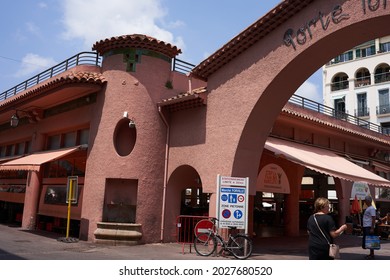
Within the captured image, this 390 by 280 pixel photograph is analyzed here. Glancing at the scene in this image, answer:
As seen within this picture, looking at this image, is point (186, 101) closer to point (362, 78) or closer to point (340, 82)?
point (362, 78)

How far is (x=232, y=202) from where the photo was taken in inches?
435

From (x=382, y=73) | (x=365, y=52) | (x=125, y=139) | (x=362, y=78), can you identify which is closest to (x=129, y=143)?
(x=125, y=139)

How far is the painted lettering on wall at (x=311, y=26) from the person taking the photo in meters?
10.1

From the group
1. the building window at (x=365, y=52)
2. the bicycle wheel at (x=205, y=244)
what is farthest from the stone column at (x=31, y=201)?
the building window at (x=365, y=52)

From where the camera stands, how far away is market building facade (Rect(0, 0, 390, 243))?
37.0 feet

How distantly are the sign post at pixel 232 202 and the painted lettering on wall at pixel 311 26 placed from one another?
4.18 metres

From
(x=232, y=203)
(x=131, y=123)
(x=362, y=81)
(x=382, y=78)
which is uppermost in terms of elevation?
(x=362, y=81)

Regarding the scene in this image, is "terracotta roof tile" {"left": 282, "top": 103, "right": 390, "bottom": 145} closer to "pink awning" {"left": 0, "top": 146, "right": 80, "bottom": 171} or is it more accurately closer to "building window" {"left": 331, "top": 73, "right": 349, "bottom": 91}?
"pink awning" {"left": 0, "top": 146, "right": 80, "bottom": 171}

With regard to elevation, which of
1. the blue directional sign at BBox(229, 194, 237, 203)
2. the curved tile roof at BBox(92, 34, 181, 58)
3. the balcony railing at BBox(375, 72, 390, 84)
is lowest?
the blue directional sign at BBox(229, 194, 237, 203)

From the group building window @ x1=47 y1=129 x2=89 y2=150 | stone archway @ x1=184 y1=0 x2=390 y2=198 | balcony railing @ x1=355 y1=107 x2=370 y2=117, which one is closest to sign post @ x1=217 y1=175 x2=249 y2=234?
stone archway @ x1=184 y1=0 x2=390 y2=198

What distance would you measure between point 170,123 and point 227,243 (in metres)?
5.47

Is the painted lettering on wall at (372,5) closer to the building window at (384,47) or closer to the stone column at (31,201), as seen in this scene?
the stone column at (31,201)
